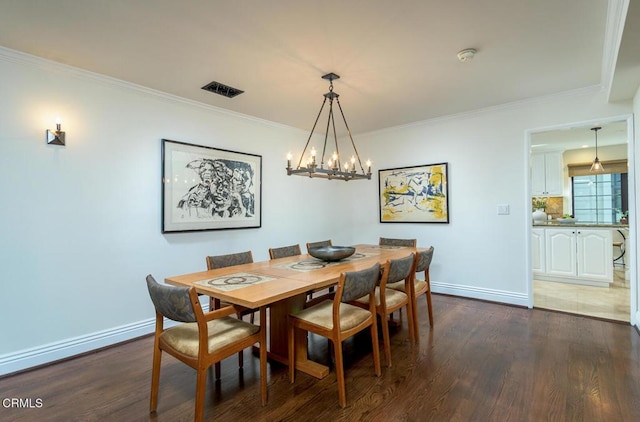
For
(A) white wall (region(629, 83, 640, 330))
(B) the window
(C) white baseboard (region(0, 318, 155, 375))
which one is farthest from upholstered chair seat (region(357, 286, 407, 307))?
(B) the window

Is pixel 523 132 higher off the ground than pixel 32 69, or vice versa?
pixel 32 69

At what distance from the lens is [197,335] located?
183cm

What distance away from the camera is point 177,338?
5.94 ft

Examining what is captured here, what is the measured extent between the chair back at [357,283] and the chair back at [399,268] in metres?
0.26

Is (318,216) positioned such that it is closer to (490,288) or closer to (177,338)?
(490,288)

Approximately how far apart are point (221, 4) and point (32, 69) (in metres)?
1.77

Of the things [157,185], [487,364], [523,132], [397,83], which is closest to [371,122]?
Result: [397,83]

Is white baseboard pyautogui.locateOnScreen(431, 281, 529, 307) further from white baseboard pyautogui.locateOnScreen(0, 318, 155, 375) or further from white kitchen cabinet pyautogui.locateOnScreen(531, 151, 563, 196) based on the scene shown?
white baseboard pyautogui.locateOnScreen(0, 318, 155, 375)

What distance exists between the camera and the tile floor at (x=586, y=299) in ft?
11.5

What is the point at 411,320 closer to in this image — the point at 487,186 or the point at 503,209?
the point at 503,209

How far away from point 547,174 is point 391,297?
5.19 meters

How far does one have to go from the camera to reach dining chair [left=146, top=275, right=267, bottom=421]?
5.32 feet

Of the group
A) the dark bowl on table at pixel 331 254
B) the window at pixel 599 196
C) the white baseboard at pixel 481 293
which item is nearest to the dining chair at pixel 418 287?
the dark bowl on table at pixel 331 254

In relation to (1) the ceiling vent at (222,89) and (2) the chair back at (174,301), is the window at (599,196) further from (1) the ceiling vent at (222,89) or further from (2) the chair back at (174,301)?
(2) the chair back at (174,301)
